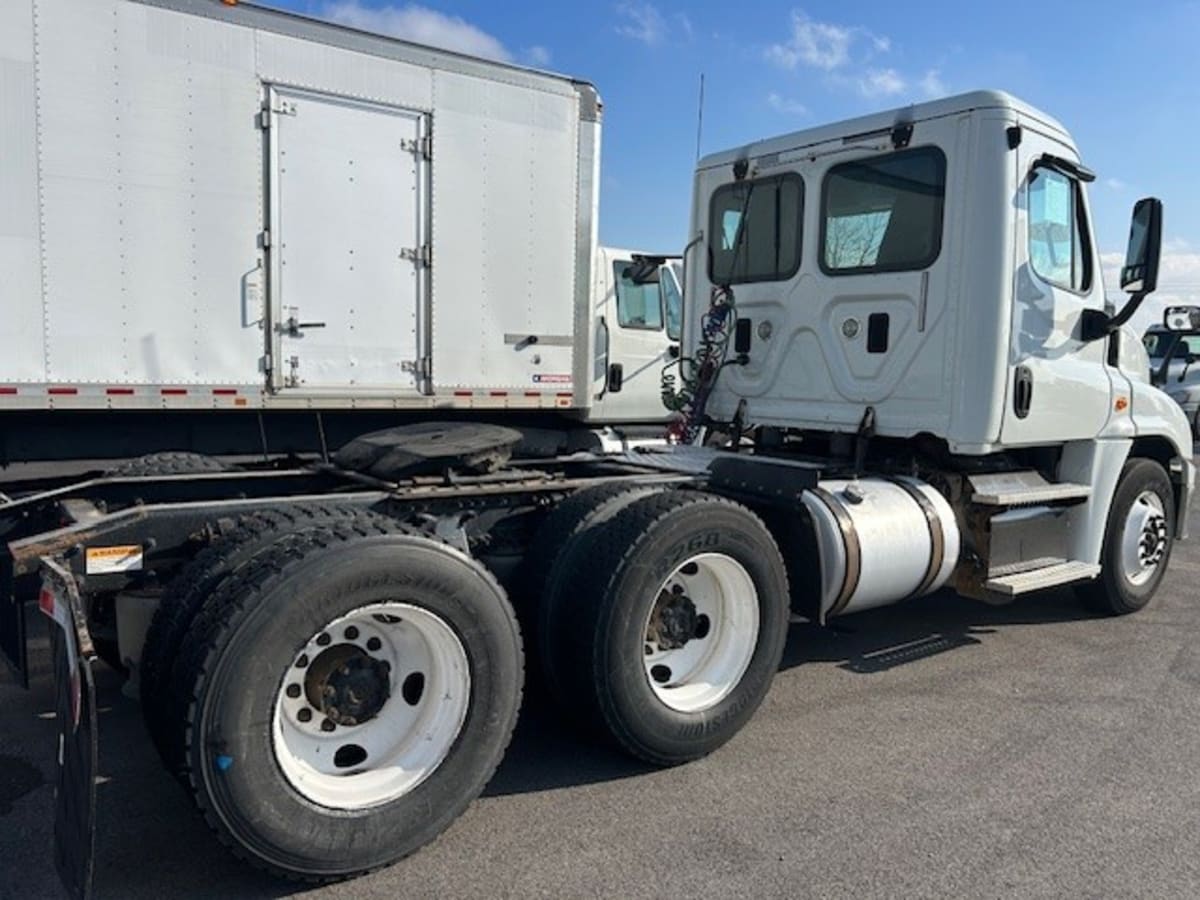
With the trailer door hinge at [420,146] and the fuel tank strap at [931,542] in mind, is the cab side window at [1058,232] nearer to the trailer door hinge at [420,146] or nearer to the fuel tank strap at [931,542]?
the fuel tank strap at [931,542]

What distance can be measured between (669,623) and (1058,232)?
3.41 m

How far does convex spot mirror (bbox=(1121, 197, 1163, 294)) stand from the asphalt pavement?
219cm

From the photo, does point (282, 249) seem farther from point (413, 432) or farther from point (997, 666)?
point (997, 666)

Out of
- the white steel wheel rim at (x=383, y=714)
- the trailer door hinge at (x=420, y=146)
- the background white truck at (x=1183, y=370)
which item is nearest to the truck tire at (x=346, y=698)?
the white steel wheel rim at (x=383, y=714)

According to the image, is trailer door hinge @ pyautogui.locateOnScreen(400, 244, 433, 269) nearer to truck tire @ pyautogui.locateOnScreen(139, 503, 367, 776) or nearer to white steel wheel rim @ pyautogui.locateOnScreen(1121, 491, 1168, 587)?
truck tire @ pyautogui.locateOnScreen(139, 503, 367, 776)

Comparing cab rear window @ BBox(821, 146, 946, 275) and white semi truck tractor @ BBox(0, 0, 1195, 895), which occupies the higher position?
cab rear window @ BBox(821, 146, 946, 275)

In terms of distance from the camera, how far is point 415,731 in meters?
3.43

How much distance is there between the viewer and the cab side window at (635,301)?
391 inches

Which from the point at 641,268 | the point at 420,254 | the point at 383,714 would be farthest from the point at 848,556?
the point at 641,268

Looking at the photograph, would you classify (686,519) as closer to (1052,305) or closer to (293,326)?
(1052,305)

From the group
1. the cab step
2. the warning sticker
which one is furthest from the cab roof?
the warning sticker

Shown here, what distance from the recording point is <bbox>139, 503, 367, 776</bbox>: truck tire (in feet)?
9.96

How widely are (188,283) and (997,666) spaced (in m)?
5.51

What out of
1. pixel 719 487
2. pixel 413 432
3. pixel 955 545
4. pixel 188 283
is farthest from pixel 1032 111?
pixel 188 283
